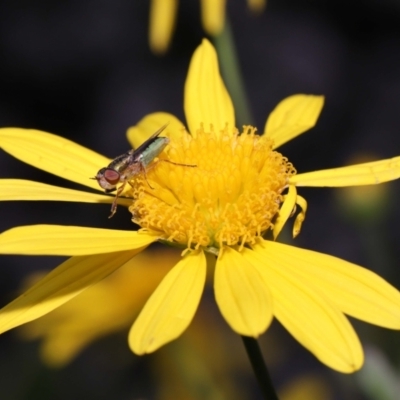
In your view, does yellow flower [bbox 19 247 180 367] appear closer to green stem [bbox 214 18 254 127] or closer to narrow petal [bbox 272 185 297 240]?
green stem [bbox 214 18 254 127]

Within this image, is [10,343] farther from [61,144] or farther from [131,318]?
[61,144]

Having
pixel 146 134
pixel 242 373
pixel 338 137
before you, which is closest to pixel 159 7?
pixel 146 134

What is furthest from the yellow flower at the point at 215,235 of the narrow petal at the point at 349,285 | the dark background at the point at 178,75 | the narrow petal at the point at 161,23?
the dark background at the point at 178,75

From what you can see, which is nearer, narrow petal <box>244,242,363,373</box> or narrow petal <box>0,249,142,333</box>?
narrow petal <box>244,242,363,373</box>

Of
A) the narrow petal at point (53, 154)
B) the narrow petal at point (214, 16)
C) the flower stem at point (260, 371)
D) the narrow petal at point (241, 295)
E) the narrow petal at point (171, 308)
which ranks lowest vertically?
the flower stem at point (260, 371)

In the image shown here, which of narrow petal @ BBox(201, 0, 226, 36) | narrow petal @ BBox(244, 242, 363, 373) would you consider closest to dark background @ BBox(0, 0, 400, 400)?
narrow petal @ BBox(201, 0, 226, 36)

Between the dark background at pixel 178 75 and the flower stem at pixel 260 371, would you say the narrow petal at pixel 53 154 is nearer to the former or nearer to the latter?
the flower stem at pixel 260 371
